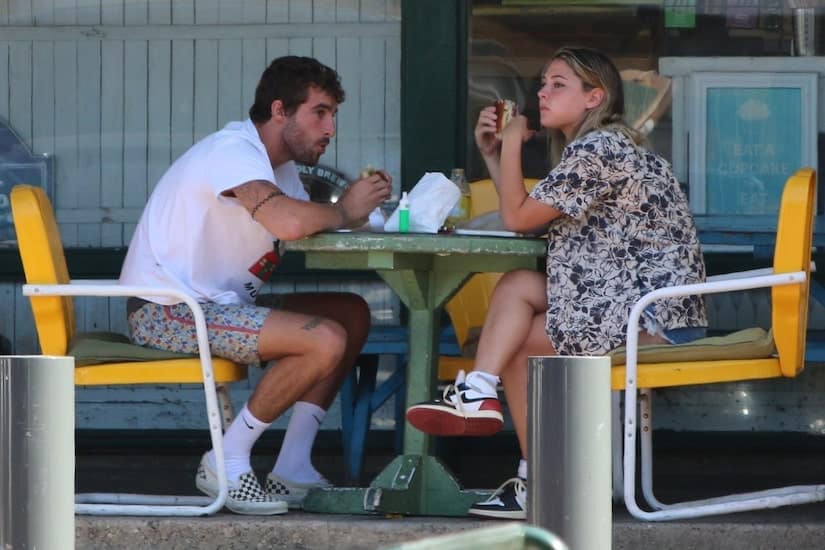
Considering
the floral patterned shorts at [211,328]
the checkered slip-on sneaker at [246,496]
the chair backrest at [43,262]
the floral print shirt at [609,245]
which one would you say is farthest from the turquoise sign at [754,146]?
the chair backrest at [43,262]

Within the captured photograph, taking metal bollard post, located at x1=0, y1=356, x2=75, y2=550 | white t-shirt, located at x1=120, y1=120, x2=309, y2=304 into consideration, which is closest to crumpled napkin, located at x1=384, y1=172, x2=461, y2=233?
white t-shirt, located at x1=120, y1=120, x2=309, y2=304

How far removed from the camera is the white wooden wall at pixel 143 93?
21.0 ft

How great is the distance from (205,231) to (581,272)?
1.03 meters

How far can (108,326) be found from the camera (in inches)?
255

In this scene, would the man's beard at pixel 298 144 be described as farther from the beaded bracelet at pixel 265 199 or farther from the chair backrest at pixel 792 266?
the chair backrest at pixel 792 266

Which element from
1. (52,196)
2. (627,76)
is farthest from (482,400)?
(52,196)

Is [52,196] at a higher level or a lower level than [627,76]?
lower

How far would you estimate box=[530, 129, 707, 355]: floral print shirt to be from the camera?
4.51 metres

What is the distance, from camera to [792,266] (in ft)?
14.3

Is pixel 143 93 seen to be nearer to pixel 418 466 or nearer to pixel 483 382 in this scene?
pixel 418 466

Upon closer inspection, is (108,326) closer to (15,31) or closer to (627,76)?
(15,31)

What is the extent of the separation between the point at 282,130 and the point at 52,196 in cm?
185

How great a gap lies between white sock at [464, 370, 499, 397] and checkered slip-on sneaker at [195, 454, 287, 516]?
0.61 m

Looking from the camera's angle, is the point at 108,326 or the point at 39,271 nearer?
the point at 39,271
